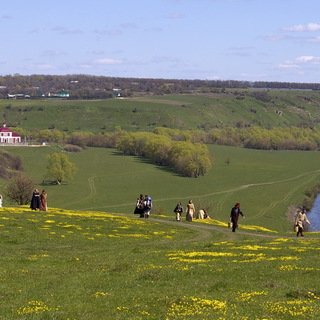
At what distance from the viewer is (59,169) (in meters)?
175

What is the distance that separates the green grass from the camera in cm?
1983

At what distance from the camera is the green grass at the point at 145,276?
19.8m

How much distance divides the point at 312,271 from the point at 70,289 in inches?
393

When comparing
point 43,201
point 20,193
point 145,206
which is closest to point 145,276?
point 43,201

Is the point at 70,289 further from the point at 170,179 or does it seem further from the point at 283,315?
the point at 170,179

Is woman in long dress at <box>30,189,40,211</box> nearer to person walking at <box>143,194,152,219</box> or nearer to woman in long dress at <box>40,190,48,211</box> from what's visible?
woman in long dress at <box>40,190,48,211</box>

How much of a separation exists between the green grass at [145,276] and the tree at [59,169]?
420ft

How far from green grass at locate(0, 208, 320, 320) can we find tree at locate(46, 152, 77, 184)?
127984mm

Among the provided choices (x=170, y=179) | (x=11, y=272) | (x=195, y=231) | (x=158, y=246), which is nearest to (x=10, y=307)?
(x=11, y=272)

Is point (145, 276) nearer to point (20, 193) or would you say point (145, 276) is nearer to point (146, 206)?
point (146, 206)

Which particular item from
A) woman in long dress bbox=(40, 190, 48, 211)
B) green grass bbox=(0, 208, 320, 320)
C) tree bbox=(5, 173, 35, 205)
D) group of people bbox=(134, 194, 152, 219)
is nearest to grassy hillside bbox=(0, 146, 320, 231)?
tree bbox=(5, 173, 35, 205)

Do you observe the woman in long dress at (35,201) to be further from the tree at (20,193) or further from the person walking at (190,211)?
the tree at (20,193)

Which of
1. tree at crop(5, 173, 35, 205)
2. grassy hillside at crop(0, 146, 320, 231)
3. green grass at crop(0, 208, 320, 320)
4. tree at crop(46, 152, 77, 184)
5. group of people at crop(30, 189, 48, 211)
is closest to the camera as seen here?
green grass at crop(0, 208, 320, 320)

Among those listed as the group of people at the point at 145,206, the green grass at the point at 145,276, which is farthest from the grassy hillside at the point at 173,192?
the green grass at the point at 145,276
